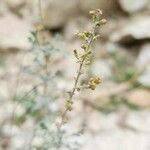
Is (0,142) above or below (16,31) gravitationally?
below

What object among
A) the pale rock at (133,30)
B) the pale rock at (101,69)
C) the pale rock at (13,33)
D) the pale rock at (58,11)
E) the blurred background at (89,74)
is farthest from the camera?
the pale rock at (58,11)

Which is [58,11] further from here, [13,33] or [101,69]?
[101,69]

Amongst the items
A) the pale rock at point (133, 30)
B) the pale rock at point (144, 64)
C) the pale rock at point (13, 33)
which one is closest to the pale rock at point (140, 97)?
the pale rock at point (144, 64)

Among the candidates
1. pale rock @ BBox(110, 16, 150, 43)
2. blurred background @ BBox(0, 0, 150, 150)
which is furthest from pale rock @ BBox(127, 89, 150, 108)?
pale rock @ BBox(110, 16, 150, 43)

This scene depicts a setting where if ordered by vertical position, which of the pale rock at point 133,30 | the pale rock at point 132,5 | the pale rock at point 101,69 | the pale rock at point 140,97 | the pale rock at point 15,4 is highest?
the pale rock at point 15,4

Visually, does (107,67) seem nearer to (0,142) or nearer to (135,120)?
(135,120)

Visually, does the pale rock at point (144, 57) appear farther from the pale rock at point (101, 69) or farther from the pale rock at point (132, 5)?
the pale rock at point (132, 5)

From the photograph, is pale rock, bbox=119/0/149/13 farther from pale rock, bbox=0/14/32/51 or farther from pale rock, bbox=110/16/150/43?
pale rock, bbox=0/14/32/51

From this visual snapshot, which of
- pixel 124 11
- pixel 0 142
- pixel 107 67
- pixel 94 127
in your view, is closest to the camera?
pixel 0 142

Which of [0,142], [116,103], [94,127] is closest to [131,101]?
[116,103]
